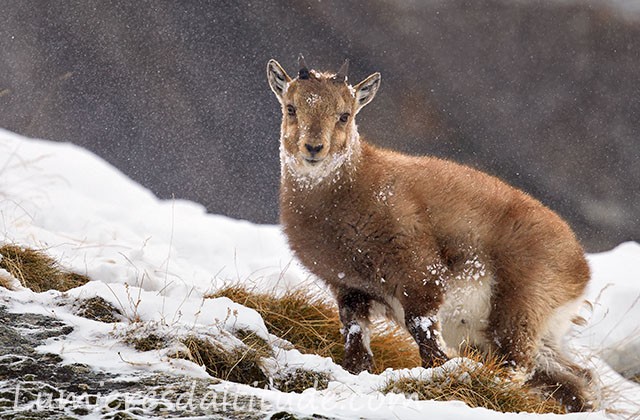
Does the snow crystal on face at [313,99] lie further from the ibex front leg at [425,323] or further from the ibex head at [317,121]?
the ibex front leg at [425,323]

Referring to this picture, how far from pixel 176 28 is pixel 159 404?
29.2 feet

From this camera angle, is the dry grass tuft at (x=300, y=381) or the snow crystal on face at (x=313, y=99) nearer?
the dry grass tuft at (x=300, y=381)

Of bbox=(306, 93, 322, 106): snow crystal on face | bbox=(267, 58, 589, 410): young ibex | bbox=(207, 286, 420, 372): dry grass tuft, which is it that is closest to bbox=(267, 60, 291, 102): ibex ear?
bbox=(267, 58, 589, 410): young ibex

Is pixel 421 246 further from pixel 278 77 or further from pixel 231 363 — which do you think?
pixel 278 77

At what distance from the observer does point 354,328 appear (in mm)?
5125

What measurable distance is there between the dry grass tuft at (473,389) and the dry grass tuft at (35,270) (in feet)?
8.39

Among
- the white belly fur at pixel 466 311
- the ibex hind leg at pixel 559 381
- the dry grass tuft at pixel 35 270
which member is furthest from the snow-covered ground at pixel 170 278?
the white belly fur at pixel 466 311

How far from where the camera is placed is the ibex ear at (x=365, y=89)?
5387 millimetres

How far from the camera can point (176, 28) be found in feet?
37.0

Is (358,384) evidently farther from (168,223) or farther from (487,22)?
(487,22)

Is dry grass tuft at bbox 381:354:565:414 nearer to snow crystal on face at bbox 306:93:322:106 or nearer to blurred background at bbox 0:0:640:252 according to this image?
snow crystal on face at bbox 306:93:322:106

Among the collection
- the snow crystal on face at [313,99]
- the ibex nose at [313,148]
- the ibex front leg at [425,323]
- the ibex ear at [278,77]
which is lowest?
the ibex front leg at [425,323]

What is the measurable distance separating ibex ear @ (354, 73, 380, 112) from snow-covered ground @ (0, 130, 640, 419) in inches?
50.2

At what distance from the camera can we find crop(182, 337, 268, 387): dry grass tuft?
4145 mm
